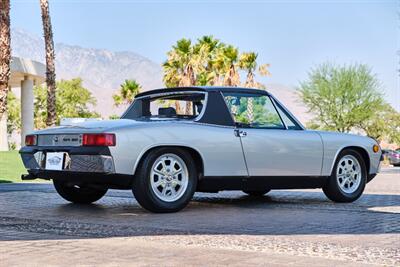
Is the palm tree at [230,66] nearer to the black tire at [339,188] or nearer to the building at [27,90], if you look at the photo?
the building at [27,90]

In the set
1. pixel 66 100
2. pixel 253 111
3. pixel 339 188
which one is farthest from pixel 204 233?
pixel 66 100

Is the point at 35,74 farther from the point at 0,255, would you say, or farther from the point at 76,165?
the point at 0,255

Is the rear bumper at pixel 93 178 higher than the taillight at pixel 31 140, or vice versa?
the taillight at pixel 31 140

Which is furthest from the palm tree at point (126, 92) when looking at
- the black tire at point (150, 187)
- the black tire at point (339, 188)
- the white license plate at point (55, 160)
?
the black tire at point (150, 187)

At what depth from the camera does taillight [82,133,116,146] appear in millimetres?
7449

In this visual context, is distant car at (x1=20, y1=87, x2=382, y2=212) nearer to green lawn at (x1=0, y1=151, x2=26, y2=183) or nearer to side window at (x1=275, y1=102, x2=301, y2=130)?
side window at (x1=275, y1=102, x2=301, y2=130)

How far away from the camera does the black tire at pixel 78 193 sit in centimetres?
911

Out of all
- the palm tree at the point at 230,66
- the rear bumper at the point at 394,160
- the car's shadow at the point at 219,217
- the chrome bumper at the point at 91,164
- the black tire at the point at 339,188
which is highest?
the palm tree at the point at 230,66

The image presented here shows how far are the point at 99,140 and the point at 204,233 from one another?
1878 mm

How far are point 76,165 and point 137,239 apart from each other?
2084mm

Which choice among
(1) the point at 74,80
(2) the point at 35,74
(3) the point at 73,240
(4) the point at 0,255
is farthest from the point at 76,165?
(1) the point at 74,80

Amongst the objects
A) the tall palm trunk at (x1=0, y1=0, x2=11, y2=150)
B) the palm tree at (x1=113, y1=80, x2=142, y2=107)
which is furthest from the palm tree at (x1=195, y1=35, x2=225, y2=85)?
the tall palm trunk at (x1=0, y1=0, x2=11, y2=150)

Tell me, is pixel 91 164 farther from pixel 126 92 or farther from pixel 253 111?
pixel 126 92

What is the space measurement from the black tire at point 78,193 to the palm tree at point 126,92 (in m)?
48.0
